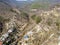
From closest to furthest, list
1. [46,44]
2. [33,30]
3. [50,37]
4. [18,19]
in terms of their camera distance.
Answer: [46,44]
[50,37]
[33,30]
[18,19]

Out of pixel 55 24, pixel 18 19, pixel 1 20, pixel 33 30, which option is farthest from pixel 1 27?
pixel 55 24

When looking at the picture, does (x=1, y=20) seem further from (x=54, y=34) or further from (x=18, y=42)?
(x=54, y=34)

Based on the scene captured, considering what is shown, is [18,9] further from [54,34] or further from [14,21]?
[54,34]

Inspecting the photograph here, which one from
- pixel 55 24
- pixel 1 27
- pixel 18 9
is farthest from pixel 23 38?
pixel 18 9

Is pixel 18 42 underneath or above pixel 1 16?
underneath

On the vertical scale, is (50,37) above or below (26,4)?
below

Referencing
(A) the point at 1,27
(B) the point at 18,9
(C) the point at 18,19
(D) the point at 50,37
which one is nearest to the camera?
(D) the point at 50,37

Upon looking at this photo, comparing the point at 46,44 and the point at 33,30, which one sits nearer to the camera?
the point at 46,44

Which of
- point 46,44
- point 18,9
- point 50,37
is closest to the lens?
point 46,44

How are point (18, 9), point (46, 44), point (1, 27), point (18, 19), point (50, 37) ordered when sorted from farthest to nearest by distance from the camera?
point (18, 9) → point (18, 19) → point (1, 27) → point (50, 37) → point (46, 44)
